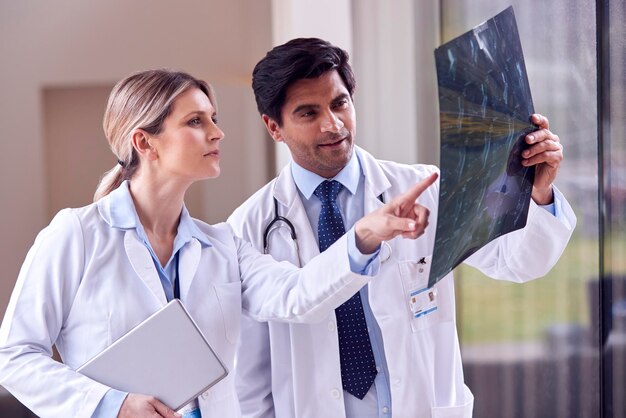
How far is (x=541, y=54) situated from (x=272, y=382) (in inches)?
60.0

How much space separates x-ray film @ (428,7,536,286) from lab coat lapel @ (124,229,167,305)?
1.78 ft

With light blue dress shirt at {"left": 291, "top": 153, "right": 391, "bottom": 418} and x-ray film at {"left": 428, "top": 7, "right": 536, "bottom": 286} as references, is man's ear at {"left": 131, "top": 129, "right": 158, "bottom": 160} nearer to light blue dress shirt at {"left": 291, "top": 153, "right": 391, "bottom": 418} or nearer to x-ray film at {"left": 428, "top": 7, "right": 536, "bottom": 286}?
light blue dress shirt at {"left": 291, "top": 153, "right": 391, "bottom": 418}

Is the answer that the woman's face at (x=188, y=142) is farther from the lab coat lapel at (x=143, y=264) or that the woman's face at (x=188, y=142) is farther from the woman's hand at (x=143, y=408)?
the woman's hand at (x=143, y=408)

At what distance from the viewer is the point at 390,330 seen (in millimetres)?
1781

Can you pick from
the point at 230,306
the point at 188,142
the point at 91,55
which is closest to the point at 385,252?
the point at 230,306

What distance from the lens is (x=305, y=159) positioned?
75.0 inches

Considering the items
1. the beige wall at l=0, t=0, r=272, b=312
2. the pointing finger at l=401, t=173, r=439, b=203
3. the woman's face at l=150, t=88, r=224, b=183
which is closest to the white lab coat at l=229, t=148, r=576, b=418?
the woman's face at l=150, t=88, r=224, b=183

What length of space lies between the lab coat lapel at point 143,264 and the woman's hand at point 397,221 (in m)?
0.38

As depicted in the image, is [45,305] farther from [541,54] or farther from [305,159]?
[541,54]

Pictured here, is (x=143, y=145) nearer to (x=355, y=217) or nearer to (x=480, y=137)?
(x=355, y=217)

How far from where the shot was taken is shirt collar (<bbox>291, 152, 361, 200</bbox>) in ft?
6.22

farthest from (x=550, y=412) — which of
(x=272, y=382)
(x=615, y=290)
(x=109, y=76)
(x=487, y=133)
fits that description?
(x=109, y=76)

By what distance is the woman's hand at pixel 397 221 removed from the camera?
1.45 meters

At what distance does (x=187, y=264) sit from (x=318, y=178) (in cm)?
38
